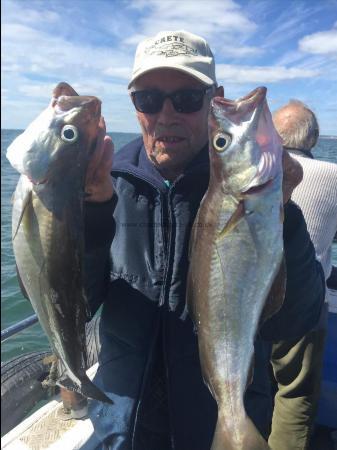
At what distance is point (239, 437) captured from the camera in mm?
2020

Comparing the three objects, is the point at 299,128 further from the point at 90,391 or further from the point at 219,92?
the point at 90,391

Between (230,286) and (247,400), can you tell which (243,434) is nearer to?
(247,400)

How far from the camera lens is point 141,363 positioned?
94.5 inches

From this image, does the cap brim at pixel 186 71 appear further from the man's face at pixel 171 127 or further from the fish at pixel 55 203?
the fish at pixel 55 203

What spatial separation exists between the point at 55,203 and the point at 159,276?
83cm

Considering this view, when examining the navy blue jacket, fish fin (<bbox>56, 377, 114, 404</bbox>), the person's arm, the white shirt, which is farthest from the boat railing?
the white shirt

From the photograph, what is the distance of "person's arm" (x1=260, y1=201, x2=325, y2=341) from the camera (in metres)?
2.07

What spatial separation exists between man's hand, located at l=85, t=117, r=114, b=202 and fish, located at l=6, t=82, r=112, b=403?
0.03 metres

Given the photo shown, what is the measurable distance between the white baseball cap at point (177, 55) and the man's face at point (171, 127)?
0.05 meters

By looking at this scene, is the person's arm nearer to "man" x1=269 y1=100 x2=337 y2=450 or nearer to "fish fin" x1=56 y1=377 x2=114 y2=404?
"fish fin" x1=56 y1=377 x2=114 y2=404

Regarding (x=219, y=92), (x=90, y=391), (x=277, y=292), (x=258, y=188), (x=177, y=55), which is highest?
(x=177, y=55)

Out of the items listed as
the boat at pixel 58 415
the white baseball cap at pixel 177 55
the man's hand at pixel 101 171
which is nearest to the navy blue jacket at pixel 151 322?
the man's hand at pixel 101 171

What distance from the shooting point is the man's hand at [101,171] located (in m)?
1.98

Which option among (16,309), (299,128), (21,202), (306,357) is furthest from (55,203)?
(16,309)
